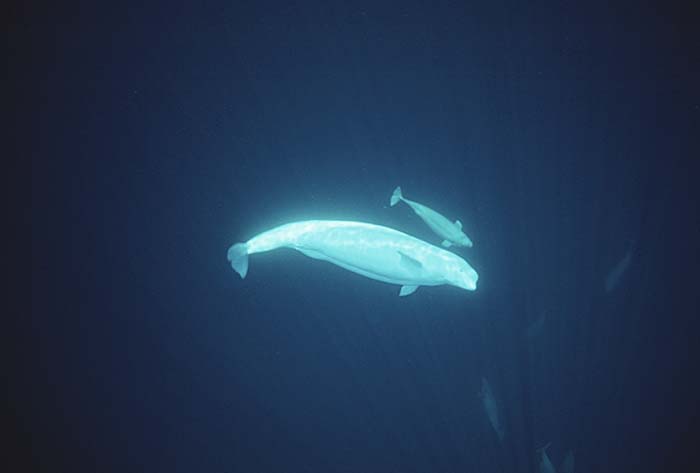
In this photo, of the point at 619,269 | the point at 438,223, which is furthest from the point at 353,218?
the point at 619,269

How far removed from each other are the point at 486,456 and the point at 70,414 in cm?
684

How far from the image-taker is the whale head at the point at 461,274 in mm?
2197

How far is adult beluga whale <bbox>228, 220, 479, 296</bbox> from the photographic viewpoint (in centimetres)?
207

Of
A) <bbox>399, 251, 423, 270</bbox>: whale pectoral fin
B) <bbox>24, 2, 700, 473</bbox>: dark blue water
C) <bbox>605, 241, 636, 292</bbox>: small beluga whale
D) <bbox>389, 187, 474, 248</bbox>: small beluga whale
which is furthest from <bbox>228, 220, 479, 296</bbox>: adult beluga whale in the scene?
<bbox>605, 241, 636, 292</bbox>: small beluga whale

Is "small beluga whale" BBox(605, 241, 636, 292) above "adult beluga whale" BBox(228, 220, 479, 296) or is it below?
above

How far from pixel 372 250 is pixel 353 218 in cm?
378

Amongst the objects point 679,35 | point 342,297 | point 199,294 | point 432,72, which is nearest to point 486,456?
point 342,297

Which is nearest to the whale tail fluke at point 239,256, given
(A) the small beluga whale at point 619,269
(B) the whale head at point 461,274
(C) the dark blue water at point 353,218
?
(B) the whale head at point 461,274

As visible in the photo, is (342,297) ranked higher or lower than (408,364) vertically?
higher

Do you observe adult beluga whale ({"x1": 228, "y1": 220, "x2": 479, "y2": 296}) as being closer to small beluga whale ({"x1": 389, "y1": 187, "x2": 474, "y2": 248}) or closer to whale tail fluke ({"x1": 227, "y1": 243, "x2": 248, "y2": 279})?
whale tail fluke ({"x1": 227, "y1": 243, "x2": 248, "y2": 279})

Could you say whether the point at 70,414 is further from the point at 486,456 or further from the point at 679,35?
the point at 679,35

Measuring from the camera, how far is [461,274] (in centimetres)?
221

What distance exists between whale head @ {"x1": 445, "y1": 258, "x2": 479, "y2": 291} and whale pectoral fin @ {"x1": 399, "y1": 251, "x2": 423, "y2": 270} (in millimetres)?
187

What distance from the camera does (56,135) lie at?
5453mm
